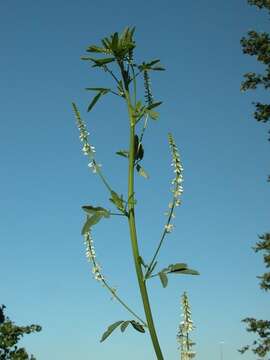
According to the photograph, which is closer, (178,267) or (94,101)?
(178,267)

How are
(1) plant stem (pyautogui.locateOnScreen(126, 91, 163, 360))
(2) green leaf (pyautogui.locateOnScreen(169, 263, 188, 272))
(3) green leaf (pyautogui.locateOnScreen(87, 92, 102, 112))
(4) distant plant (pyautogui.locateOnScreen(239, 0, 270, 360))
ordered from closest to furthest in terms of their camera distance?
(1) plant stem (pyautogui.locateOnScreen(126, 91, 163, 360))
(2) green leaf (pyautogui.locateOnScreen(169, 263, 188, 272))
(3) green leaf (pyautogui.locateOnScreen(87, 92, 102, 112))
(4) distant plant (pyautogui.locateOnScreen(239, 0, 270, 360))

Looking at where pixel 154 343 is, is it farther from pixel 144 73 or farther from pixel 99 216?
pixel 144 73

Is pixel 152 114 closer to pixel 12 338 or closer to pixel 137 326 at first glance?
pixel 137 326

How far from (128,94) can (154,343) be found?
1.66 metres

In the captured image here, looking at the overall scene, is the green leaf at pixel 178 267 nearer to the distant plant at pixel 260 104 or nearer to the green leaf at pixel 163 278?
the green leaf at pixel 163 278

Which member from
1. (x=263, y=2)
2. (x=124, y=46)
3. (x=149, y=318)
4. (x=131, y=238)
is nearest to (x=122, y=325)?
(x=149, y=318)

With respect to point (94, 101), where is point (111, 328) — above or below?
below

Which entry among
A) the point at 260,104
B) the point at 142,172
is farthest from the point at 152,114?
the point at 260,104

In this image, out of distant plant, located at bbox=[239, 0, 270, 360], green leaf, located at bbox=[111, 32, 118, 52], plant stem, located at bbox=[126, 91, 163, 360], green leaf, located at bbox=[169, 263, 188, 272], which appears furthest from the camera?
distant plant, located at bbox=[239, 0, 270, 360]

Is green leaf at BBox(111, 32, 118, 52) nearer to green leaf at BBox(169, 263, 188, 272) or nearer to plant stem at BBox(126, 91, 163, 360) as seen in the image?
plant stem at BBox(126, 91, 163, 360)

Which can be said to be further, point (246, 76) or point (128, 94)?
Result: point (246, 76)

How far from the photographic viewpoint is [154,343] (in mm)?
3199

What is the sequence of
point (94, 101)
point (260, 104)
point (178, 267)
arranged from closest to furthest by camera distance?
point (178, 267), point (94, 101), point (260, 104)

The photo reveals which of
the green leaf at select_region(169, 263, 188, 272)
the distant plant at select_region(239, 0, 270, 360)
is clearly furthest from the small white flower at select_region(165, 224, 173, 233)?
the distant plant at select_region(239, 0, 270, 360)
